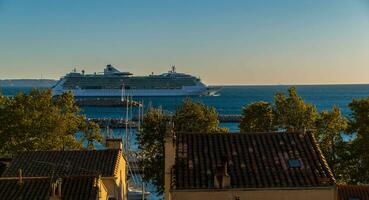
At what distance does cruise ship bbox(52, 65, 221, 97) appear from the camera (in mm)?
183625

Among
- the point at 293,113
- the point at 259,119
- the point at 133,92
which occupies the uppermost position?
the point at 293,113

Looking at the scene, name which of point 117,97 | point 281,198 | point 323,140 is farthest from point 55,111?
point 117,97

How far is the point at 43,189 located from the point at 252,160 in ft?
21.0

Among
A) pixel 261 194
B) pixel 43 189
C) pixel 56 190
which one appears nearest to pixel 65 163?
pixel 43 189

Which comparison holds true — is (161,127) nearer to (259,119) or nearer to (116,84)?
(259,119)

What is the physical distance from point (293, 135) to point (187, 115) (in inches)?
619

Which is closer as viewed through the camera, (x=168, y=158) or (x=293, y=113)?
(x=168, y=158)

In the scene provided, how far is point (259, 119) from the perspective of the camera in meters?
34.0

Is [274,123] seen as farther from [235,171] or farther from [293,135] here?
[235,171]

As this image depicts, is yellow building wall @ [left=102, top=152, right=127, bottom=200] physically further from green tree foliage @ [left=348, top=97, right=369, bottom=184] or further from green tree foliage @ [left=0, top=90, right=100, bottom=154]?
green tree foliage @ [left=348, top=97, right=369, bottom=184]

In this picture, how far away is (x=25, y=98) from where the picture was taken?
118 feet

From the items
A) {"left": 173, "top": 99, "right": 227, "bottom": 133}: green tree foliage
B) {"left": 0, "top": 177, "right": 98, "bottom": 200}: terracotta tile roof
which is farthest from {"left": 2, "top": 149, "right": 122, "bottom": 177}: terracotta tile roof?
{"left": 173, "top": 99, "right": 227, "bottom": 133}: green tree foliage

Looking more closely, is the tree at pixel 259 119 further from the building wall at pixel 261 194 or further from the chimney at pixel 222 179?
the chimney at pixel 222 179

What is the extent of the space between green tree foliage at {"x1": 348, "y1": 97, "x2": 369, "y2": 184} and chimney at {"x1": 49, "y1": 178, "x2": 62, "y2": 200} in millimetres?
17205
